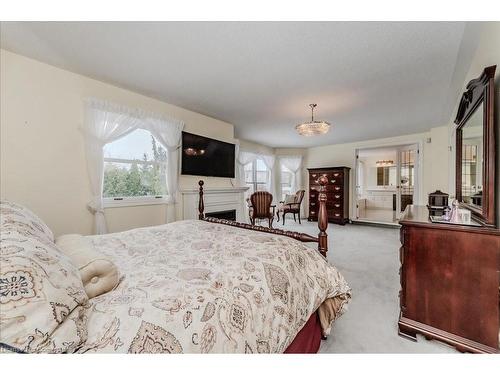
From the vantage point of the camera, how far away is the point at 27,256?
653mm

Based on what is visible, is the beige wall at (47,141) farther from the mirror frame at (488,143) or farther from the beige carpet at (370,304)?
the mirror frame at (488,143)

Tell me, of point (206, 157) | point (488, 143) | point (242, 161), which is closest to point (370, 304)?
point (488, 143)

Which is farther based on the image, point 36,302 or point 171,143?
point 171,143

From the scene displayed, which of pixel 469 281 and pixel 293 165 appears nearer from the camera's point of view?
pixel 469 281

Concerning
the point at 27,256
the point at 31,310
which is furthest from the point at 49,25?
the point at 31,310

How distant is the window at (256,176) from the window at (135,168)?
3.09m

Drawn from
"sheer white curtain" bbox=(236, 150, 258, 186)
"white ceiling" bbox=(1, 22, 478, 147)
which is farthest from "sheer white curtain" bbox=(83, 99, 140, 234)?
"sheer white curtain" bbox=(236, 150, 258, 186)

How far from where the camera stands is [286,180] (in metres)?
7.07

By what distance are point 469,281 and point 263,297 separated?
53.7 inches

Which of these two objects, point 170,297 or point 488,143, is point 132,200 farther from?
point 488,143

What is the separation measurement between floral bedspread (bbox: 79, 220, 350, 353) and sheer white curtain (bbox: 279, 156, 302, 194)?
18.2 feet

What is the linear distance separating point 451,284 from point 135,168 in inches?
136

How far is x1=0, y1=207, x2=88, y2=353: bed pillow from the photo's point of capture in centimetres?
53
